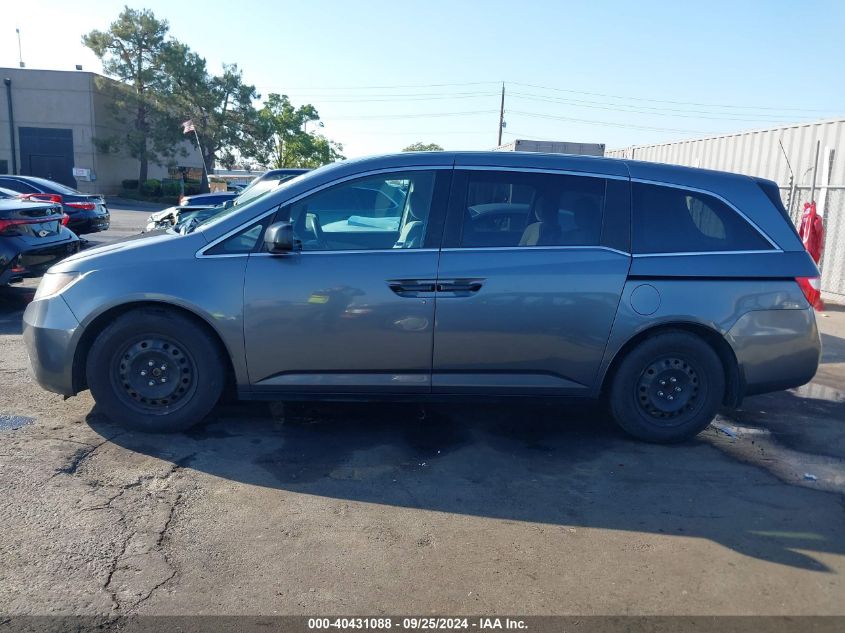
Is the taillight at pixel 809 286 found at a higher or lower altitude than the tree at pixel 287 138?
lower

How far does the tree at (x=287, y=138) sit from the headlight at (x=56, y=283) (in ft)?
127

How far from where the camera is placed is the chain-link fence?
11297mm

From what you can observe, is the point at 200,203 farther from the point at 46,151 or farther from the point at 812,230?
the point at 46,151

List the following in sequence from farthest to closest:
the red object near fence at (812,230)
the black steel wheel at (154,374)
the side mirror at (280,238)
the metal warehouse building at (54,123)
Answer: the metal warehouse building at (54,123), the red object near fence at (812,230), the black steel wheel at (154,374), the side mirror at (280,238)

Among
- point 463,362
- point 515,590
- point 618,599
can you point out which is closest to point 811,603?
point 618,599

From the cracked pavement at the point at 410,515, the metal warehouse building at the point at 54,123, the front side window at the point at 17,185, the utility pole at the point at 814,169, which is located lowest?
Result: the cracked pavement at the point at 410,515

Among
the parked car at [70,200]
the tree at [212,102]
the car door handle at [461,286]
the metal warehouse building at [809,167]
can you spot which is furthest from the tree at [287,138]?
the car door handle at [461,286]

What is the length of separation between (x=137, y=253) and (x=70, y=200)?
1423 cm

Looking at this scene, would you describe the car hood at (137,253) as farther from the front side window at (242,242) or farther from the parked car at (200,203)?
the parked car at (200,203)

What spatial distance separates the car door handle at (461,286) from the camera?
4703 millimetres

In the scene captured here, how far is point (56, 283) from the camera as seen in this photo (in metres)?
4.82

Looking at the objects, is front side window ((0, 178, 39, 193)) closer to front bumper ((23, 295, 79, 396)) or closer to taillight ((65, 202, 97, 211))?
taillight ((65, 202, 97, 211))

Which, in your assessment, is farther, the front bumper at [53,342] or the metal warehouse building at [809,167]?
the metal warehouse building at [809,167]

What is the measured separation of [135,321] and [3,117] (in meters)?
44.5
